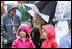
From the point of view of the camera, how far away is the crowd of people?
423cm

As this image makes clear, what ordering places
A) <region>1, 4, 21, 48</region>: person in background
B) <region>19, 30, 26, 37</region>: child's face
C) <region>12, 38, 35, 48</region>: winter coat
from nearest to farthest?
<region>12, 38, 35, 48</region>: winter coat → <region>19, 30, 26, 37</region>: child's face → <region>1, 4, 21, 48</region>: person in background

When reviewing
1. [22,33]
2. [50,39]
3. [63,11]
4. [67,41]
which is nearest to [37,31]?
[22,33]

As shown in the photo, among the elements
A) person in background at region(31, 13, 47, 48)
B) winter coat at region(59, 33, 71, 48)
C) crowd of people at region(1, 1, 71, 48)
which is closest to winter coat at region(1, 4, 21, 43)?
crowd of people at region(1, 1, 71, 48)

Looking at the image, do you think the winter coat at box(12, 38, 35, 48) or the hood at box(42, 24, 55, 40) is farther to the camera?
the winter coat at box(12, 38, 35, 48)

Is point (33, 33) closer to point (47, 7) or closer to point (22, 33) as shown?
point (22, 33)

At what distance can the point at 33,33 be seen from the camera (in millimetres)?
5234

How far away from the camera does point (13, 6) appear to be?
6.02 m

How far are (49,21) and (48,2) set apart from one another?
0.65 m

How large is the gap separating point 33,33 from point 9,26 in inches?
38.8

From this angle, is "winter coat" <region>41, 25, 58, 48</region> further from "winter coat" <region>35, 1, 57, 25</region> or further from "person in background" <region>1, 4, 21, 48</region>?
"person in background" <region>1, 4, 21, 48</region>

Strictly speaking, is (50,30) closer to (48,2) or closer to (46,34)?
(46,34)

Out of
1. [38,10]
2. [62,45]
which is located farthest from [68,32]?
[38,10]

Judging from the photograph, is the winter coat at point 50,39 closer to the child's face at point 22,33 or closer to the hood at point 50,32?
the hood at point 50,32

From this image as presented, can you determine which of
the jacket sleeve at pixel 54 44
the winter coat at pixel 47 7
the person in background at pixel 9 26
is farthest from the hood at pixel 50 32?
the person in background at pixel 9 26
